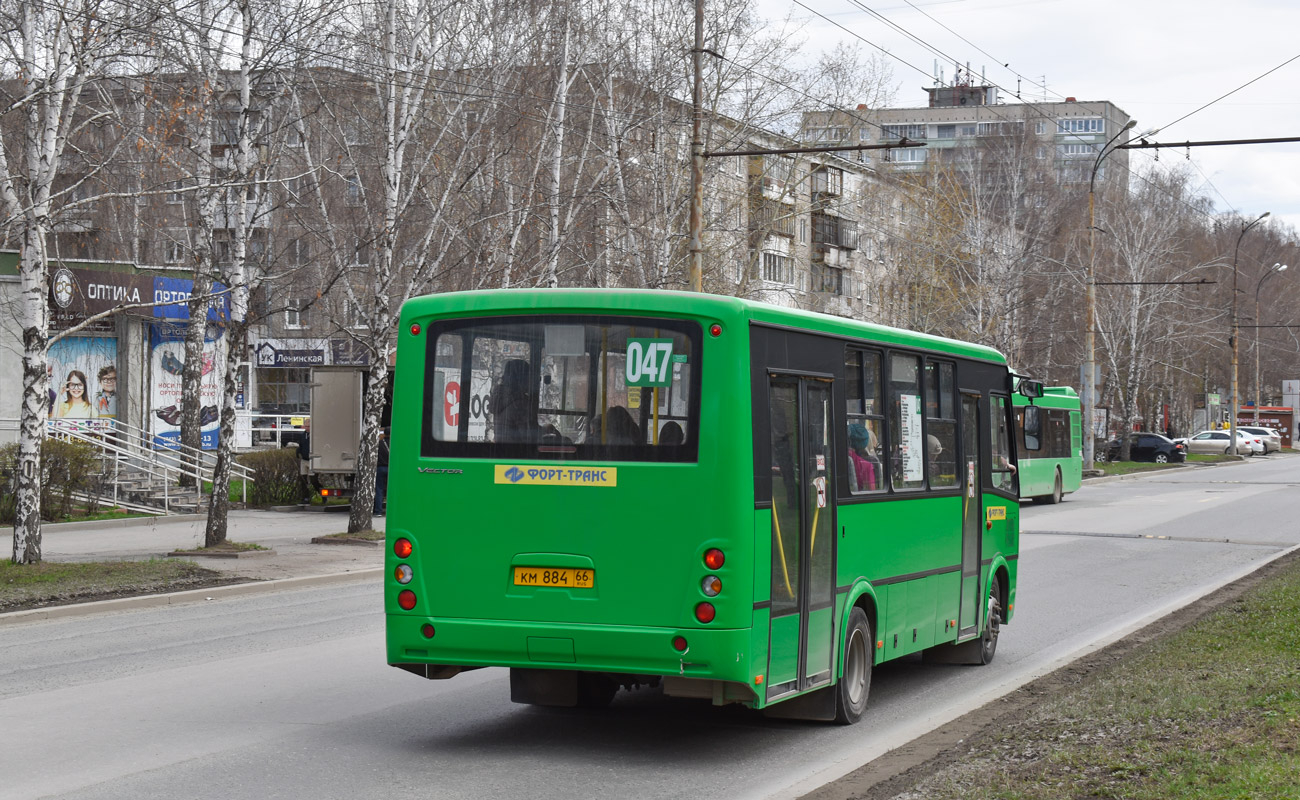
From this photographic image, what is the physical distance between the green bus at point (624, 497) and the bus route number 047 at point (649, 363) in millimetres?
12

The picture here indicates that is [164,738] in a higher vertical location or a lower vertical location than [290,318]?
lower

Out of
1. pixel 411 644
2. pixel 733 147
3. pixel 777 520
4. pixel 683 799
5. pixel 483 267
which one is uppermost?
pixel 733 147

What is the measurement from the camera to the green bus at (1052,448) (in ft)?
116

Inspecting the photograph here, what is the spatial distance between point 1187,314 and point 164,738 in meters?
82.7

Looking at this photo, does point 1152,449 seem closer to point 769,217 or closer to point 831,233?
point 831,233

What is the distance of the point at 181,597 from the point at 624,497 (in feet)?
29.8

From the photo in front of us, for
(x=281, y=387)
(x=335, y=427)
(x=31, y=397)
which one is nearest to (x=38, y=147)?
(x=31, y=397)

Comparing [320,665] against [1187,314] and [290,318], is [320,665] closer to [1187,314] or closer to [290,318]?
[290,318]

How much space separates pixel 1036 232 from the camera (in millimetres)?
58250

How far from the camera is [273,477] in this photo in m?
31.2

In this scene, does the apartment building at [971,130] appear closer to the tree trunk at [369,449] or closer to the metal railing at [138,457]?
the tree trunk at [369,449]

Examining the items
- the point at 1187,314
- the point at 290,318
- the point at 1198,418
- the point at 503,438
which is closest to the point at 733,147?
the point at 503,438

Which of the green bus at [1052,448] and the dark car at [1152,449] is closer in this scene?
the green bus at [1052,448]

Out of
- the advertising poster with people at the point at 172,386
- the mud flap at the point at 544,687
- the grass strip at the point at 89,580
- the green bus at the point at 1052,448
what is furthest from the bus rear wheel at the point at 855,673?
the advertising poster with people at the point at 172,386
